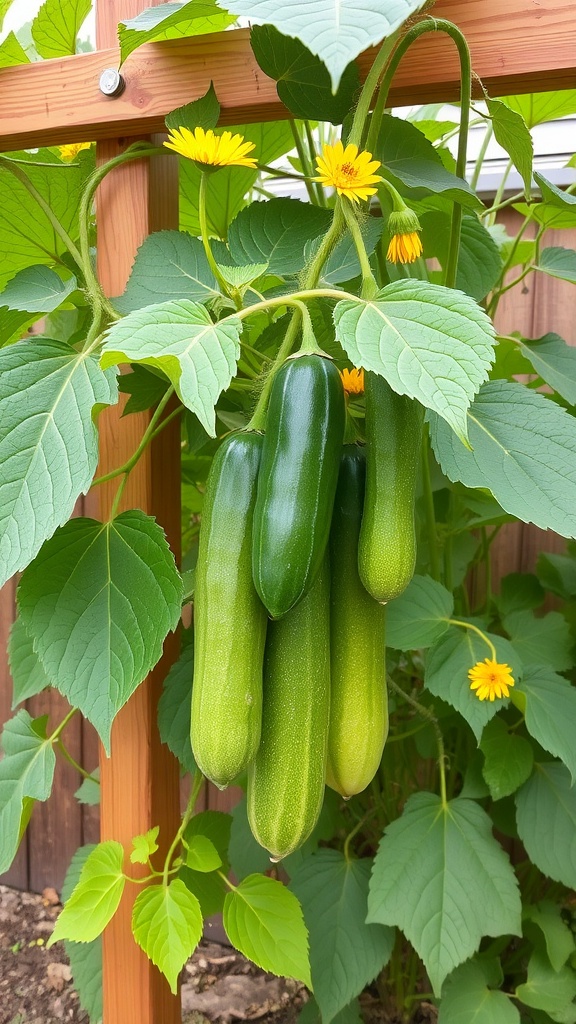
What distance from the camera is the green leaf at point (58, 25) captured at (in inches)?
25.9

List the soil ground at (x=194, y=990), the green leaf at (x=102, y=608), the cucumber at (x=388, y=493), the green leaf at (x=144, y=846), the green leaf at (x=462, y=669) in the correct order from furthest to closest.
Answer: the soil ground at (x=194, y=990), the green leaf at (x=462, y=669), the green leaf at (x=144, y=846), the green leaf at (x=102, y=608), the cucumber at (x=388, y=493)

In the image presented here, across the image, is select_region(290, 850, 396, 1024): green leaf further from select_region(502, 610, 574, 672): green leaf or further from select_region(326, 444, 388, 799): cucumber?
select_region(326, 444, 388, 799): cucumber

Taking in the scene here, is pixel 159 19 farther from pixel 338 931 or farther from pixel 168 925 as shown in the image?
pixel 338 931

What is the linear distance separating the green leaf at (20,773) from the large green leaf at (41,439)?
0.29m

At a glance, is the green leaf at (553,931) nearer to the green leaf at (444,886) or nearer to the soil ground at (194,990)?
the green leaf at (444,886)

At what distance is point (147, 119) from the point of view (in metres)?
0.58

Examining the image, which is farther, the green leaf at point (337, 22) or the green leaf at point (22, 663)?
the green leaf at point (22, 663)

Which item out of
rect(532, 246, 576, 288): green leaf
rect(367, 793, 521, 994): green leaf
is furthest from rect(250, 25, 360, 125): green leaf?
rect(367, 793, 521, 994): green leaf

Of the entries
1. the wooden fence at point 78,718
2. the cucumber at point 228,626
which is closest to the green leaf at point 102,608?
the cucumber at point 228,626

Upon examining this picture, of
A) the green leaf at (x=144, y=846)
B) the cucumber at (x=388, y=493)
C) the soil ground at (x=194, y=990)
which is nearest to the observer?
the cucumber at (x=388, y=493)

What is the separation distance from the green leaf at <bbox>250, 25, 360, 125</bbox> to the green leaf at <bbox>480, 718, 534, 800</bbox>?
665 millimetres

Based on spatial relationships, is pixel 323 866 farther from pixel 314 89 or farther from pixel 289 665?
pixel 314 89

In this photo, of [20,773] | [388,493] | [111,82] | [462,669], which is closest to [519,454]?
[388,493]

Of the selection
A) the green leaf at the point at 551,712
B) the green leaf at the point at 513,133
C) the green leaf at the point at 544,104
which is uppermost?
the green leaf at the point at 544,104
